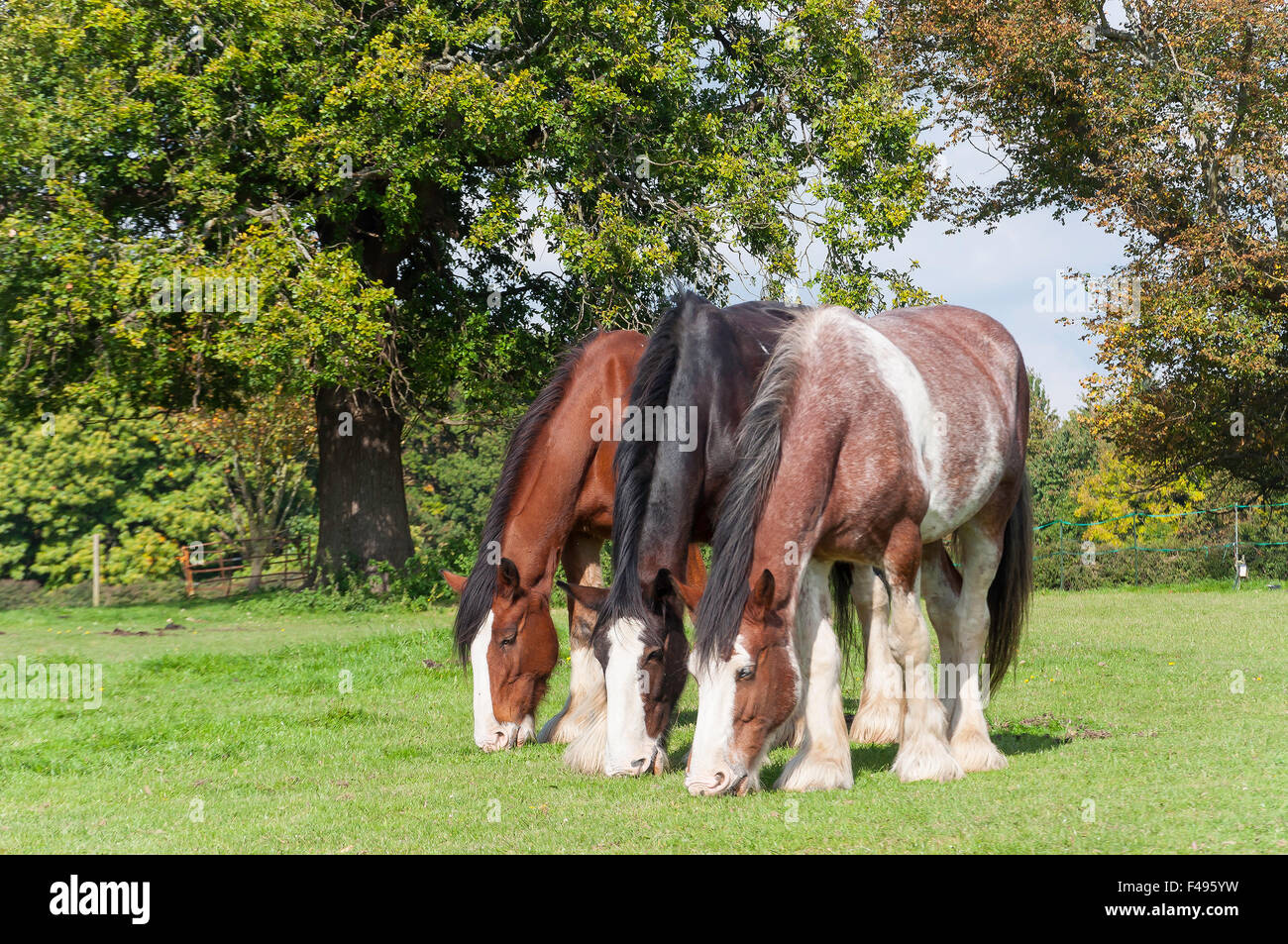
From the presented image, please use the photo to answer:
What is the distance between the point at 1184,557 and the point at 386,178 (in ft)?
62.4

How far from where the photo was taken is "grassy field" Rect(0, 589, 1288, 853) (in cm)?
550

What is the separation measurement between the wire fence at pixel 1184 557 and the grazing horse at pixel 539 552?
19.5 metres

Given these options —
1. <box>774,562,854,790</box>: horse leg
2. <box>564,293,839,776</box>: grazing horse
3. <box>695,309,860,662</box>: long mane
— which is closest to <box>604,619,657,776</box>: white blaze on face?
<box>564,293,839,776</box>: grazing horse

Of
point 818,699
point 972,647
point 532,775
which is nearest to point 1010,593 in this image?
point 972,647

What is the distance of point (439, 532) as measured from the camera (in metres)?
46.8

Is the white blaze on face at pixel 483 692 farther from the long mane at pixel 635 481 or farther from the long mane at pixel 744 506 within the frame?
the long mane at pixel 744 506

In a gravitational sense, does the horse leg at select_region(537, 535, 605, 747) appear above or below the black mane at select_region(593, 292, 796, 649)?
below

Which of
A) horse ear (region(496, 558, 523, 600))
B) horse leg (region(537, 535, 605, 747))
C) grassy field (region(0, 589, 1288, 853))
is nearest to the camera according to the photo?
grassy field (region(0, 589, 1288, 853))

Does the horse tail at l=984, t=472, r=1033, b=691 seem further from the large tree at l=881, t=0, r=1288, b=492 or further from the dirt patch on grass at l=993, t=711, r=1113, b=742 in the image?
the large tree at l=881, t=0, r=1288, b=492

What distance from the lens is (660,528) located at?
699 cm

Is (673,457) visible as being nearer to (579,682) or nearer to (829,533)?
(829,533)

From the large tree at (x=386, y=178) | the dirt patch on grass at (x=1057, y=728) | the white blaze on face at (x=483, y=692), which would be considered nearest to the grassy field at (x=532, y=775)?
the dirt patch on grass at (x=1057, y=728)

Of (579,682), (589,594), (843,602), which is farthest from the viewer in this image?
(843,602)

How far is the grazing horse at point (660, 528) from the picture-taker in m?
6.82
